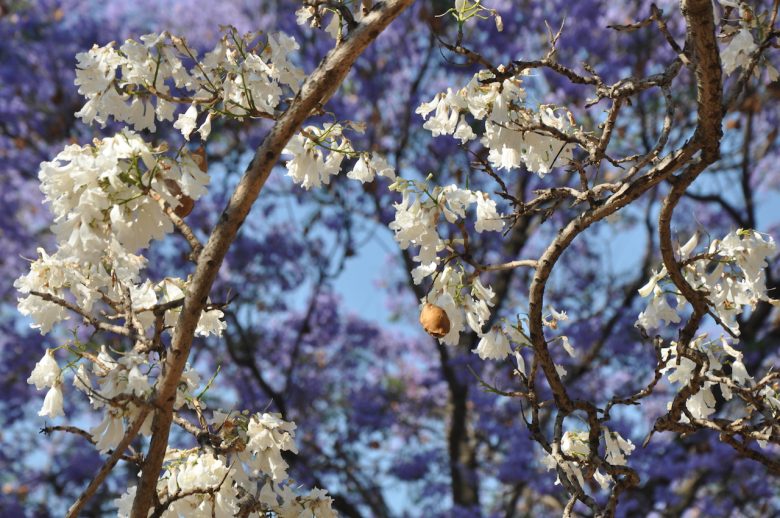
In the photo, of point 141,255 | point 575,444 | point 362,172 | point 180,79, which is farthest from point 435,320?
point 180,79

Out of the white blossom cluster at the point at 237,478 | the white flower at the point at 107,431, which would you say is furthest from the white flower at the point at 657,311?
the white flower at the point at 107,431

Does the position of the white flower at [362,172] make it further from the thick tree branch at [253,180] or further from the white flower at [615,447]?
the white flower at [615,447]

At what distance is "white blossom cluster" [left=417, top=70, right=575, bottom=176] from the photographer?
2.26m

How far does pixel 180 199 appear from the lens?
6.66ft

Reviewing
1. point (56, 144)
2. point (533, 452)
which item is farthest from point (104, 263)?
point (56, 144)

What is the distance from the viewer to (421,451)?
8203 millimetres

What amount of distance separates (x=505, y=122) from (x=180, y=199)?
0.87 metres

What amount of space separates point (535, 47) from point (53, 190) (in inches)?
277

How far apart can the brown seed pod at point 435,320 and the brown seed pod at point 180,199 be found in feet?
2.17

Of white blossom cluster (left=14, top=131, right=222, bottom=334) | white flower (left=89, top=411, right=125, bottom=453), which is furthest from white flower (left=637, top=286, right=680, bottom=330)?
white flower (left=89, top=411, right=125, bottom=453)

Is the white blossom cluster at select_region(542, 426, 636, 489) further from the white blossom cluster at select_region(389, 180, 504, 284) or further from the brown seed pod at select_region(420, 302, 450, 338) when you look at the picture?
the white blossom cluster at select_region(389, 180, 504, 284)

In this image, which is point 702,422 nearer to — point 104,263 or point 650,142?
point 104,263

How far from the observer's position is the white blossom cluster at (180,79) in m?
2.14

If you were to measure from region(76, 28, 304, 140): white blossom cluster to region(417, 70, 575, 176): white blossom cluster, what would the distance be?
42cm
